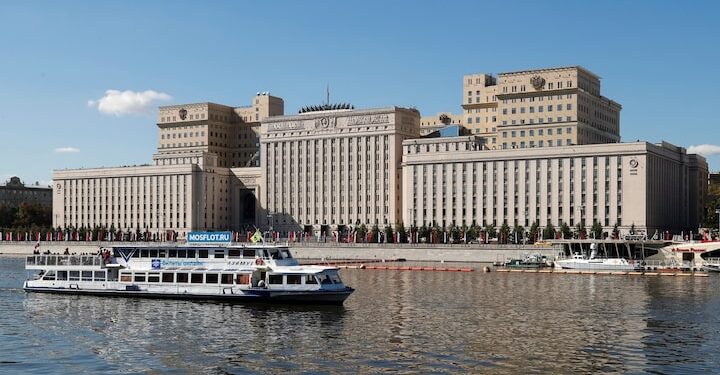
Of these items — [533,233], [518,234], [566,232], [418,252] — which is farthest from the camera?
[518,234]

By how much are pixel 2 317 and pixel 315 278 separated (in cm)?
2467

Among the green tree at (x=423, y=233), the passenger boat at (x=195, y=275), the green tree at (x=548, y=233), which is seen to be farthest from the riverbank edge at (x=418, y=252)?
the passenger boat at (x=195, y=275)

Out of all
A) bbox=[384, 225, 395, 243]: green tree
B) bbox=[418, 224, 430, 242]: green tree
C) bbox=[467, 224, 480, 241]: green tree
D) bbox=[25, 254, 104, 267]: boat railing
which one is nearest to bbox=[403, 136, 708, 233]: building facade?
bbox=[467, 224, 480, 241]: green tree

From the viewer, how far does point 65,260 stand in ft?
299

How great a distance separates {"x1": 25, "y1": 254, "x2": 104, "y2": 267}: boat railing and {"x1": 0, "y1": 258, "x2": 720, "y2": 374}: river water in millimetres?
3766

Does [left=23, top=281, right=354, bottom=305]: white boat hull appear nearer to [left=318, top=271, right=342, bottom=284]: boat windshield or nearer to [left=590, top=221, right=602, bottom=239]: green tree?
[left=318, top=271, right=342, bottom=284]: boat windshield

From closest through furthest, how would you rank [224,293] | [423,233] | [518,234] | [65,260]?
1. [224,293]
2. [65,260]
3. [518,234]
4. [423,233]

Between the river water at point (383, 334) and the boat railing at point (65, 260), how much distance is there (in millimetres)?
3766

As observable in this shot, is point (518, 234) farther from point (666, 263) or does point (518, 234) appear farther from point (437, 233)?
point (666, 263)

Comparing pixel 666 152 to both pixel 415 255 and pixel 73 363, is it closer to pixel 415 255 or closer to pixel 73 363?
pixel 415 255

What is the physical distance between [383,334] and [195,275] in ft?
96.1

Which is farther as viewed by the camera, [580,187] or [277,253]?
[580,187]

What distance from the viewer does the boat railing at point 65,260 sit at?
89.5m

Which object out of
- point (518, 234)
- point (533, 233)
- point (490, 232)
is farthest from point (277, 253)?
point (518, 234)
